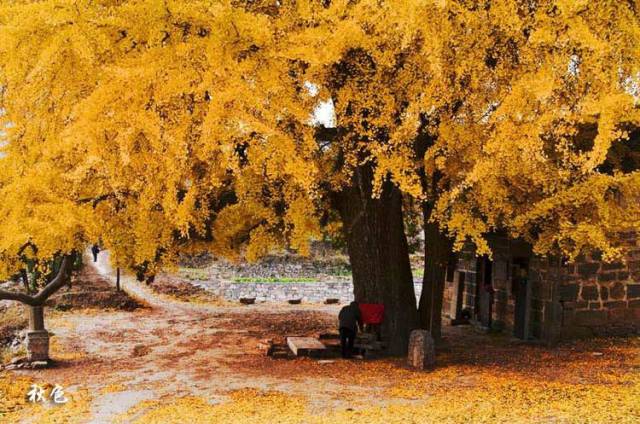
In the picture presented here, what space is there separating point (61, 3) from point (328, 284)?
29.2 metres

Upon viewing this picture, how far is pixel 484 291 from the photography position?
17.7 m

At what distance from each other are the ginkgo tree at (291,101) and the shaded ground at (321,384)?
6.92 ft

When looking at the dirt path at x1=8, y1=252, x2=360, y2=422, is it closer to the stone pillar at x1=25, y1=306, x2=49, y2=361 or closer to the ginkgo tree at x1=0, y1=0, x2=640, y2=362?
the stone pillar at x1=25, y1=306, x2=49, y2=361

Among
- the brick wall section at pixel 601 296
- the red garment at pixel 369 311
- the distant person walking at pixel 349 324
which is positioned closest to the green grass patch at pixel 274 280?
the brick wall section at pixel 601 296

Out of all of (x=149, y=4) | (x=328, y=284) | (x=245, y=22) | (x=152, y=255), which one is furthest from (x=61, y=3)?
(x=328, y=284)

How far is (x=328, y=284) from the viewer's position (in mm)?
35875

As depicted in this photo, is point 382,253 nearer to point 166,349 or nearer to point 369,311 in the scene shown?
point 369,311

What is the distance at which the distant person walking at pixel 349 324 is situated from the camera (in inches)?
483

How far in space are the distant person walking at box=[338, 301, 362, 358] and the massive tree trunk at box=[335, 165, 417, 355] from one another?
0.39 m

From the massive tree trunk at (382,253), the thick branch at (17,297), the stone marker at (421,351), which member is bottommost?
the stone marker at (421,351)

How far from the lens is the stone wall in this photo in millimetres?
29516

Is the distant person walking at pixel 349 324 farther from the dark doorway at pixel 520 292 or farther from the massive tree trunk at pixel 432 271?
the dark doorway at pixel 520 292

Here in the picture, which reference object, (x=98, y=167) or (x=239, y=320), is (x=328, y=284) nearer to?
(x=239, y=320)

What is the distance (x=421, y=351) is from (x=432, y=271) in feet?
7.57
